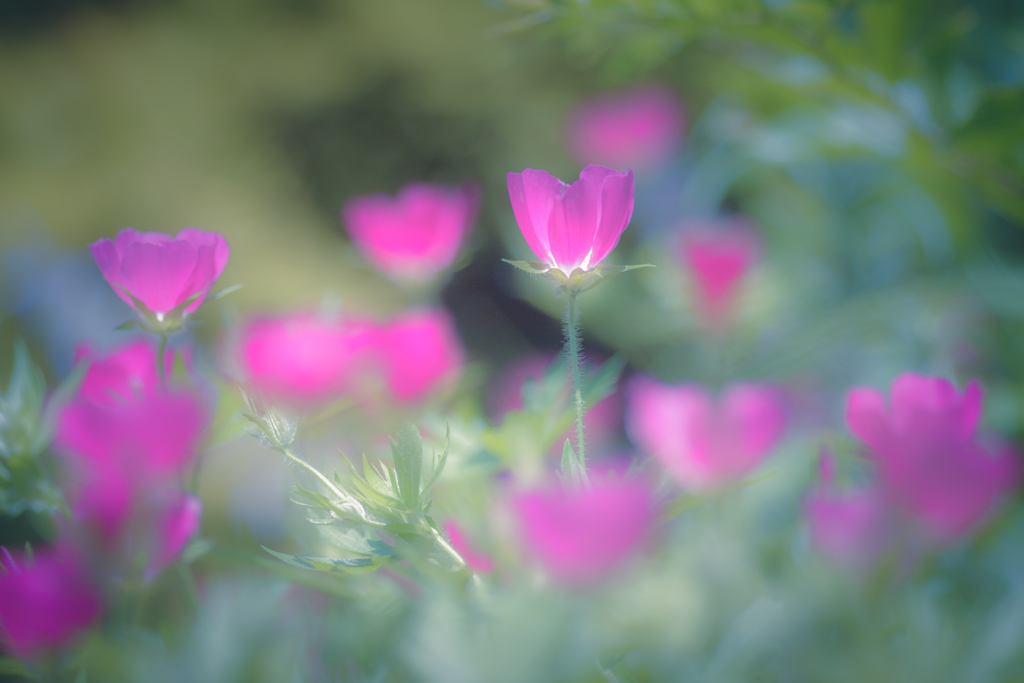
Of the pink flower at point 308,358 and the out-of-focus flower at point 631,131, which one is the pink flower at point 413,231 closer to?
the pink flower at point 308,358

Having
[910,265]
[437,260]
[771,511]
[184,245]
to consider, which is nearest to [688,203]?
[910,265]

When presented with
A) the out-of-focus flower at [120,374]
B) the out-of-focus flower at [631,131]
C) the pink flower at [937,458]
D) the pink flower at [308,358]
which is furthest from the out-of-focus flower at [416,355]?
the out-of-focus flower at [631,131]

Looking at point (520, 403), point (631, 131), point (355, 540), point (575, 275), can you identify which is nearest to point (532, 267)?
point (575, 275)

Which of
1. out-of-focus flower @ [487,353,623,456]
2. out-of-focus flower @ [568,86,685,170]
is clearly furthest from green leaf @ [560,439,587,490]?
out-of-focus flower @ [568,86,685,170]

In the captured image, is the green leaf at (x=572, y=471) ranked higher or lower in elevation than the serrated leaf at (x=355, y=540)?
higher

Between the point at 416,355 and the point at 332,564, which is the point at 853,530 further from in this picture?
the point at 416,355

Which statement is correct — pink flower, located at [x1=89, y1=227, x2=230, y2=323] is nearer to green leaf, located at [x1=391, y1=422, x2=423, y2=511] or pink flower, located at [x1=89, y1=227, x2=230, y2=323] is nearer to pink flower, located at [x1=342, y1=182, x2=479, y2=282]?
green leaf, located at [x1=391, y1=422, x2=423, y2=511]
